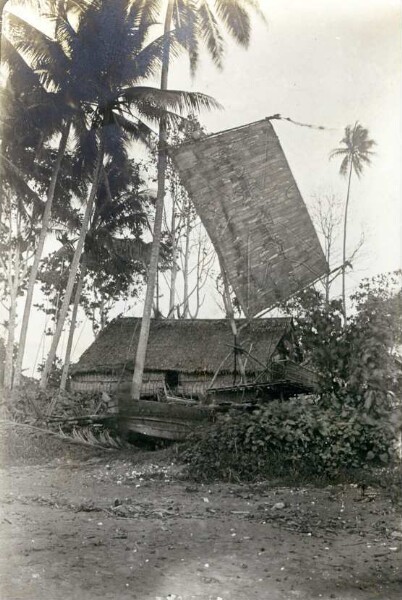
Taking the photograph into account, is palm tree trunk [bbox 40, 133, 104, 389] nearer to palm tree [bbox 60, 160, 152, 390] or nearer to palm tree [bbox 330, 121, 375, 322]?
palm tree [bbox 60, 160, 152, 390]

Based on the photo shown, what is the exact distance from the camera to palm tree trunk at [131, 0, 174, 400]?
13.4 metres

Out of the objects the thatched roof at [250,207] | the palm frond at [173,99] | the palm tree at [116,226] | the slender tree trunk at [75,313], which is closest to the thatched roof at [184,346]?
the slender tree trunk at [75,313]

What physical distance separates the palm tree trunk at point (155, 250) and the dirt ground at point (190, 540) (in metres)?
4.69

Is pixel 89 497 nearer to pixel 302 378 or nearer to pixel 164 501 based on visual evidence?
pixel 164 501

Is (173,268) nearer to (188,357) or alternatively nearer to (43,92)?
(188,357)

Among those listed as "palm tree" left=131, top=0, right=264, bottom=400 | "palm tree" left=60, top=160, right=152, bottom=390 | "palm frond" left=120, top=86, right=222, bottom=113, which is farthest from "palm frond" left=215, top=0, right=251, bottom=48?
"palm tree" left=60, top=160, right=152, bottom=390

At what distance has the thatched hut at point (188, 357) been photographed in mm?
18203

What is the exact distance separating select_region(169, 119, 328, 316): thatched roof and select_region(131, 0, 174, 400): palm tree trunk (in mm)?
1134

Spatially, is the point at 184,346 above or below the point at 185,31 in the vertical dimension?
below

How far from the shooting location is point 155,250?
13.9 meters

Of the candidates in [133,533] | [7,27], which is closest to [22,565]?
[133,533]

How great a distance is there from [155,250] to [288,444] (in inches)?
273

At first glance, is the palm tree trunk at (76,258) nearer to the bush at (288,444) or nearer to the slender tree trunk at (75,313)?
the slender tree trunk at (75,313)

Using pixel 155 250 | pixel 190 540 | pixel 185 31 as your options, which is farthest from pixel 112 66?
pixel 190 540
